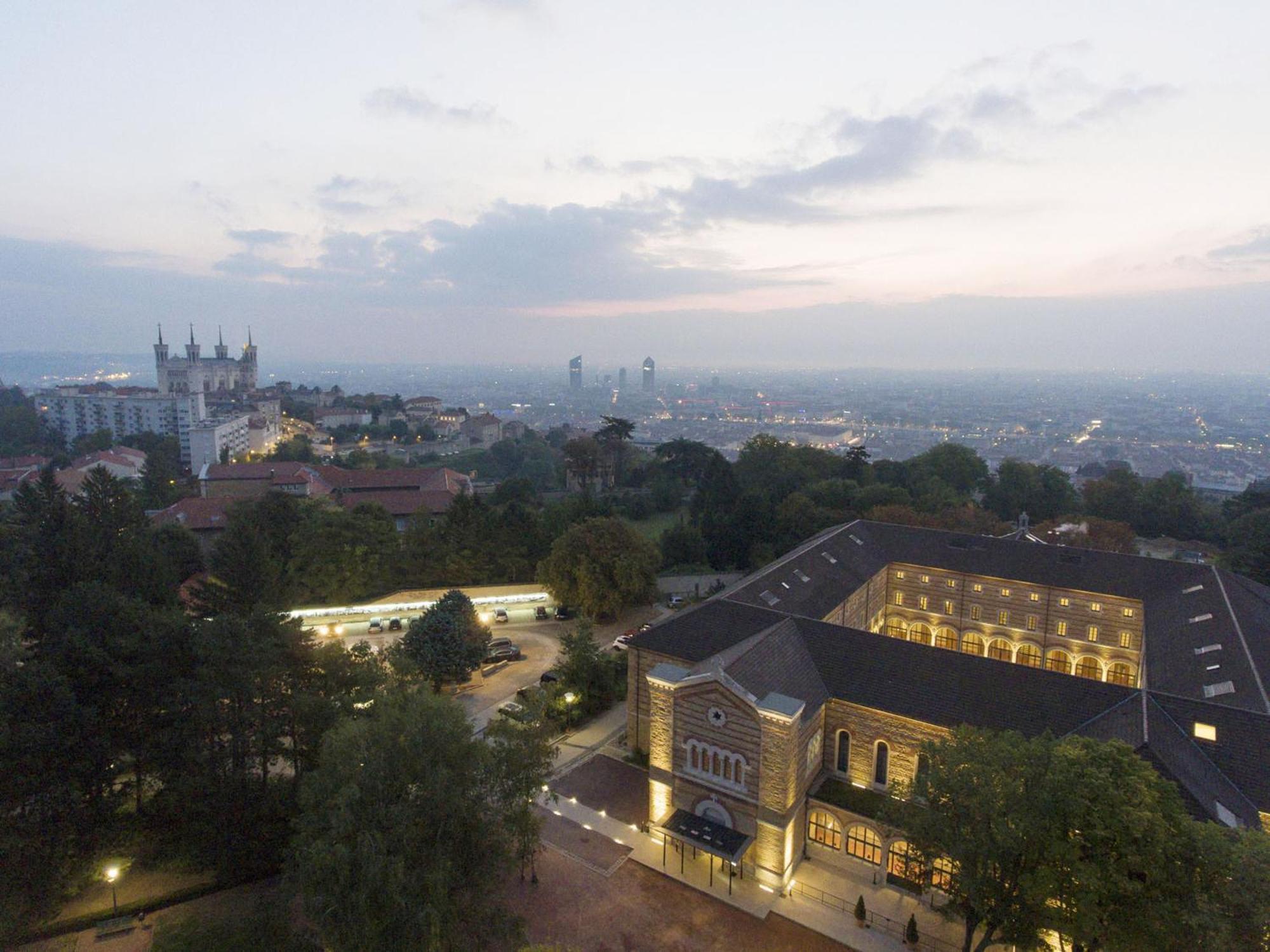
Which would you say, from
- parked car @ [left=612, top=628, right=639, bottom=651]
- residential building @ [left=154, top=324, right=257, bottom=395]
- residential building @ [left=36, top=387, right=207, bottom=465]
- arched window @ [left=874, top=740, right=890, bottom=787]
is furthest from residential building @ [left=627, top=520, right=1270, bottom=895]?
residential building @ [left=154, top=324, right=257, bottom=395]

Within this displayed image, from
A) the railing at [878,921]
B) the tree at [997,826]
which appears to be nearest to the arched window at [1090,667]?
the railing at [878,921]

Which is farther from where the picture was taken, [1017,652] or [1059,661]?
[1017,652]

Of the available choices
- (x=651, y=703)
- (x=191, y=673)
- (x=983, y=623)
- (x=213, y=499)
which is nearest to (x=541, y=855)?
(x=651, y=703)

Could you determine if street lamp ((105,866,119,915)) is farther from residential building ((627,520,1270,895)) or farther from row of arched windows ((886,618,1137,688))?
row of arched windows ((886,618,1137,688))

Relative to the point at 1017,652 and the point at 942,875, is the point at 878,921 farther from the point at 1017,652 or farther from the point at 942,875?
the point at 1017,652

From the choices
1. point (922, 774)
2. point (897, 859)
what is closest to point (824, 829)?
point (897, 859)

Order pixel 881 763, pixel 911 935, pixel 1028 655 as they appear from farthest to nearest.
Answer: pixel 1028 655
pixel 881 763
pixel 911 935

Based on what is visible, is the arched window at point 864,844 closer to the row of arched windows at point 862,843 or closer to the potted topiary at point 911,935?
the row of arched windows at point 862,843
